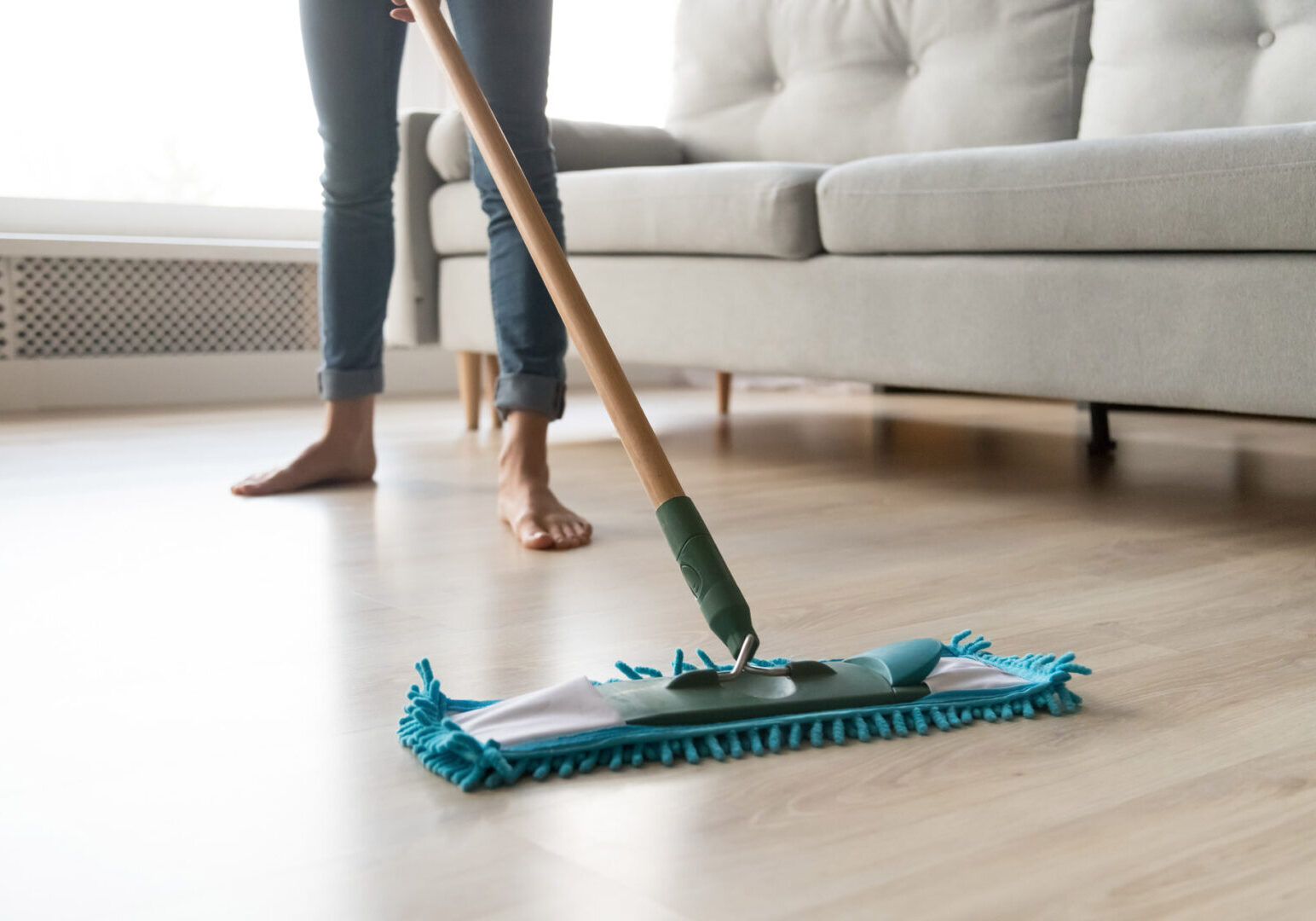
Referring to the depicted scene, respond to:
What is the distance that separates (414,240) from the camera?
8.25 ft

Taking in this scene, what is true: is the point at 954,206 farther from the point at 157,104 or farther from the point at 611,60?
the point at 611,60

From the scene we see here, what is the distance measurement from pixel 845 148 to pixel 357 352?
126 centimetres

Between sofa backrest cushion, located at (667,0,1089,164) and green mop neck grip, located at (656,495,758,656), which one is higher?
sofa backrest cushion, located at (667,0,1089,164)

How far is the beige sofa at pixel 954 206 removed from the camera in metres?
1.44

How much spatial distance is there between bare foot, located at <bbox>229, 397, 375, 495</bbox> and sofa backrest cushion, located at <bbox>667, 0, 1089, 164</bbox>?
125 centimetres

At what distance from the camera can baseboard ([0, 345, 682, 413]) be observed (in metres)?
2.91

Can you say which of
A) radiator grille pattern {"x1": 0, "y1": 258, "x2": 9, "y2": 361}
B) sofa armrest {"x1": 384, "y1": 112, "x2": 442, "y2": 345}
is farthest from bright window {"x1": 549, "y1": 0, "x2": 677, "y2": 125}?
radiator grille pattern {"x1": 0, "y1": 258, "x2": 9, "y2": 361}

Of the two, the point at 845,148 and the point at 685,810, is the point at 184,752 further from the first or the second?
the point at 845,148

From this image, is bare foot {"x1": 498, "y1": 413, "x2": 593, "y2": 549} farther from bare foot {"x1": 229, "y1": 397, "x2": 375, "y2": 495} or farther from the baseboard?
Result: the baseboard

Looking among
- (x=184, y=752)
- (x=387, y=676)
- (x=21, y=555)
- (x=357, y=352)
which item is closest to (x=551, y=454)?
(x=357, y=352)

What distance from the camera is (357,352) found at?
1750 millimetres

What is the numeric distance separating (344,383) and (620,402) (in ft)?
3.14

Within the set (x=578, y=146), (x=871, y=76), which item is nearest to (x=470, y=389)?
(x=578, y=146)

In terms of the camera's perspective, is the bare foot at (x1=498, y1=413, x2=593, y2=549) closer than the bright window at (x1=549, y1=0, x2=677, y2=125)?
Yes
